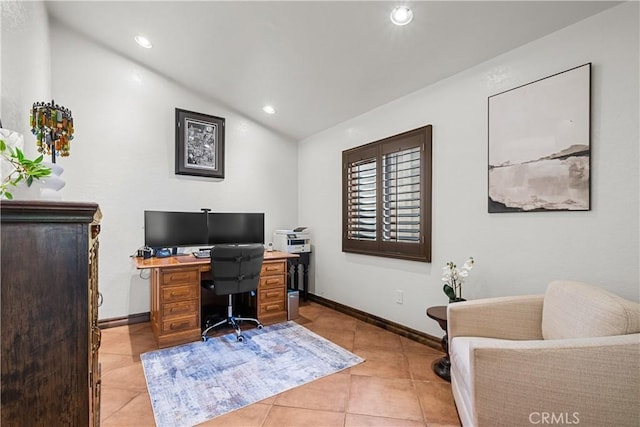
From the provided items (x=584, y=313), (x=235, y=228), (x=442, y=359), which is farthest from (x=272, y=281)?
(x=584, y=313)

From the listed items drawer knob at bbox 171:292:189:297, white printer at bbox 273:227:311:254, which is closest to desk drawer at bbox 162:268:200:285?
drawer knob at bbox 171:292:189:297

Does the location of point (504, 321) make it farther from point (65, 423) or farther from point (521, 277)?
point (65, 423)

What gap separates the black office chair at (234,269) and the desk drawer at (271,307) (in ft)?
1.20

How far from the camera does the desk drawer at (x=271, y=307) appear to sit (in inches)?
132

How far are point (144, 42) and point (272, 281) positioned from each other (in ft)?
9.38

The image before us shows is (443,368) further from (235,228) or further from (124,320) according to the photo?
(124,320)

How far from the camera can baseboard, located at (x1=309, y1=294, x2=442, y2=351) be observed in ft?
8.86

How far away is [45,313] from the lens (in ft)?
2.81

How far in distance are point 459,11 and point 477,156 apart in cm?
105

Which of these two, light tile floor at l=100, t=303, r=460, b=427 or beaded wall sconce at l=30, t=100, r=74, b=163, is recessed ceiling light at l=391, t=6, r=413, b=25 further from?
light tile floor at l=100, t=303, r=460, b=427

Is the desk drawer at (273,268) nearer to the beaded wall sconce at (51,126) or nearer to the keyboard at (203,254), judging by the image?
the keyboard at (203,254)

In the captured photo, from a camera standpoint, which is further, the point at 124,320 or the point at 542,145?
the point at 124,320

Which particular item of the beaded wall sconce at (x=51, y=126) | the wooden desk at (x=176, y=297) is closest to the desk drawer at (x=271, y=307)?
the wooden desk at (x=176, y=297)

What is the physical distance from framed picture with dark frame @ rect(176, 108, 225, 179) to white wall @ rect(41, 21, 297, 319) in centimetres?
9
